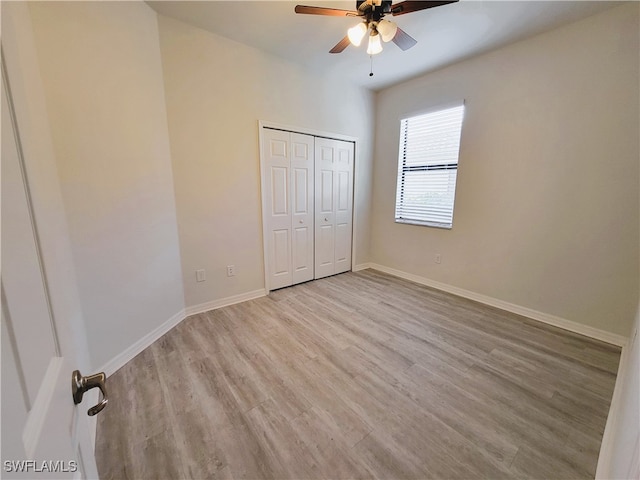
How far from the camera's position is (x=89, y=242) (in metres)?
1.71

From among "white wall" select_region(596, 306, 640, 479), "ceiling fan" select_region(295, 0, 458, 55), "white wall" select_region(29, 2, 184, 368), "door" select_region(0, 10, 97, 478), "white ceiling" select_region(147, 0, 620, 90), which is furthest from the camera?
"white ceiling" select_region(147, 0, 620, 90)

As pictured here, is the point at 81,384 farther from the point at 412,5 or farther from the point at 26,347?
the point at 412,5

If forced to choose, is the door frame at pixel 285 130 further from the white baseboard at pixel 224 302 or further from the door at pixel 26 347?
the door at pixel 26 347

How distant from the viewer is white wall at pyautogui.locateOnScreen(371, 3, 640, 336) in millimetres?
2104

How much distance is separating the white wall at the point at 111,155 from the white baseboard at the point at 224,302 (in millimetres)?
380

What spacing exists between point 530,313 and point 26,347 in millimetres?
3579

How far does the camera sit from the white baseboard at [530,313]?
226 centimetres

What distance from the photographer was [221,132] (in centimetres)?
263

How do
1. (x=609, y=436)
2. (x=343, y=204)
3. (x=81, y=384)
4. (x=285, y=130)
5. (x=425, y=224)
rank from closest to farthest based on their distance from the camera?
(x=81, y=384) < (x=609, y=436) < (x=285, y=130) < (x=425, y=224) < (x=343, y=204)

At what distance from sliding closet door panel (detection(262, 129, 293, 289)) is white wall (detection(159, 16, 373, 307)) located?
12 centimetres

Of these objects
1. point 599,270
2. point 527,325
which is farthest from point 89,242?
point 599,270

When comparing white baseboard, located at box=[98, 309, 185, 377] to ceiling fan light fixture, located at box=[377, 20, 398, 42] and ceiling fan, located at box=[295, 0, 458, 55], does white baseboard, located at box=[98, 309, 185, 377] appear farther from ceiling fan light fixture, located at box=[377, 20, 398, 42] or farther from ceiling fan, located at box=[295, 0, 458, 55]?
ceiling fan light fixture, located at box=[377, 20, 398, 42]

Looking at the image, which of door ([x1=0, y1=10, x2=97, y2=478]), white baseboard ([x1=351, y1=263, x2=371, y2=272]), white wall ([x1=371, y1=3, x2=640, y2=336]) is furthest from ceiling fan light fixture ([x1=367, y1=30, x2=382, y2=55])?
white baseboard ([x1=351, y1=263, x2=371, y2=272])

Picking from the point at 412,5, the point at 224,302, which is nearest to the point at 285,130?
the point at 412,5
